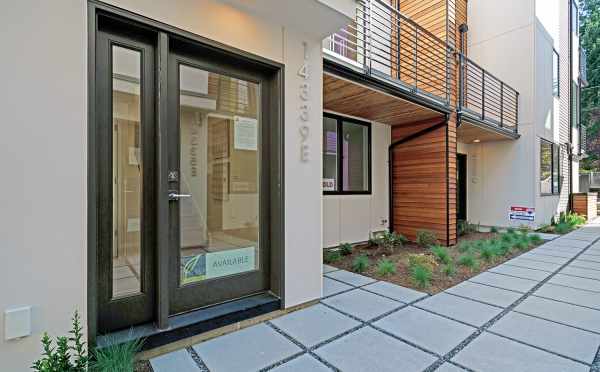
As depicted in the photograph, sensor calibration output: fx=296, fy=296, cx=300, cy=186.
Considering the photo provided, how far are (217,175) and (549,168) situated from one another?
32.2 feet

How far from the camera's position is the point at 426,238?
5352 mm

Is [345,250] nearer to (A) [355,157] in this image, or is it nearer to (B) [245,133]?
(A) [355,157]

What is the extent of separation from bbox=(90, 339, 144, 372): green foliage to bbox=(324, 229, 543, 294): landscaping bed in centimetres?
272

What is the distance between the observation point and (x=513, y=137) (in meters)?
7.52

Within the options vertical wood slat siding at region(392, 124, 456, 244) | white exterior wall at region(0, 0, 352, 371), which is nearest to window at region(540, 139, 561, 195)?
vertical wood slat siding at region(392, 124, 456, 244)

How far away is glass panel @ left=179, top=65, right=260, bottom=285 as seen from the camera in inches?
89.4

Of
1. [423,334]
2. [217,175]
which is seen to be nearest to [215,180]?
[217,175]

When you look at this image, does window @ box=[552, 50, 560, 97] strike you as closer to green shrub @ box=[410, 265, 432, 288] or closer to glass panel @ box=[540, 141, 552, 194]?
glass panel @ box=[540, 141, 552, 194]

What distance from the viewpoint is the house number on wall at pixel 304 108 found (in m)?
2.71
